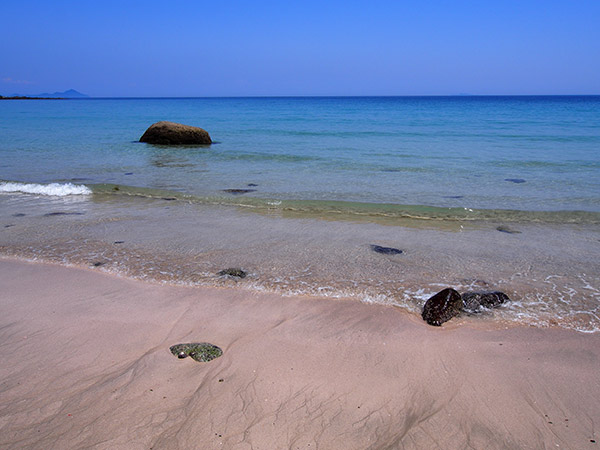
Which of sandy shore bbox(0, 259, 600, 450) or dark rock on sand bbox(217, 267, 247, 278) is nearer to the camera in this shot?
sandy shore bbox(0, 259, 600, 450)

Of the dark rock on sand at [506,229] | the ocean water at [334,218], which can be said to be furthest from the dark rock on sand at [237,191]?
the dark rock on sand at [506,229]

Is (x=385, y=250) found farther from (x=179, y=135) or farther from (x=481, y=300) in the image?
(x=179, y=135)

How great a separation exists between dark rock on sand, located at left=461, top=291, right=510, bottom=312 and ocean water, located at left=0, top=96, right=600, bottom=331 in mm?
150

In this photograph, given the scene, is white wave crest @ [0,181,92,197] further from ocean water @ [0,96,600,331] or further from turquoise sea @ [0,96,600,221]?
turquoise sea @ [0,96,600,221]

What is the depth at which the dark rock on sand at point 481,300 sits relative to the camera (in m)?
4.22

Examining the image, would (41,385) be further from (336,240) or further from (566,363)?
(336,240)

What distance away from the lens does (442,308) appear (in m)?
4.02

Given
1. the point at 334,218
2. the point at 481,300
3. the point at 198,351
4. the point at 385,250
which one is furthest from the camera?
the point at 334,218

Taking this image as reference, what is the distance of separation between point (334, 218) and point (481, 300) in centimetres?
408

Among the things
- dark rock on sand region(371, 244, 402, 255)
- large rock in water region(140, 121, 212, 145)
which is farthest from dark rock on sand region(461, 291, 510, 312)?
large rock in water region(140, 121, 212, 145)

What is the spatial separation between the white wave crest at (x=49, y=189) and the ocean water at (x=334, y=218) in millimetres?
50

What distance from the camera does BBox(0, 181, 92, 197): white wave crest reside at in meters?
10.4

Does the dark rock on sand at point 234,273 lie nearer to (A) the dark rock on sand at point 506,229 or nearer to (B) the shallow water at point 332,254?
(B) the shallow water at point 332,254

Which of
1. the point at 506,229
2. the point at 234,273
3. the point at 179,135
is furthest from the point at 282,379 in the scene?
the point at 179,135
